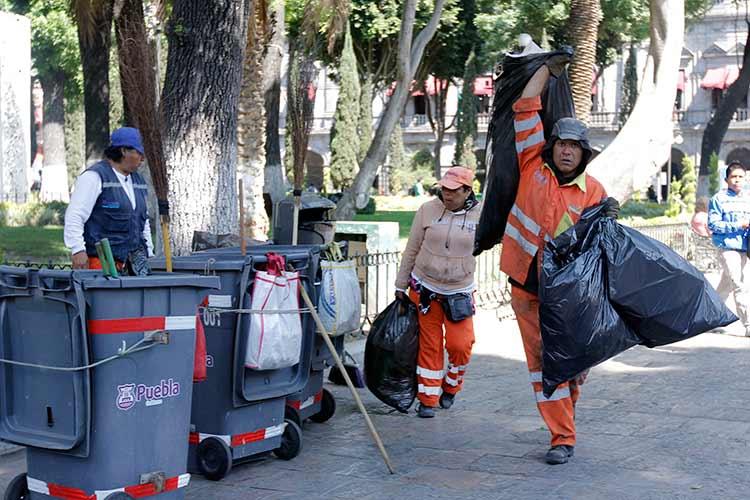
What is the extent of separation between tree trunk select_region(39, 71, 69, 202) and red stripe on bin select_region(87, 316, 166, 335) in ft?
106

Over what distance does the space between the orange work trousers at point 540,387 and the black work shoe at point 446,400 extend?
1446 mm

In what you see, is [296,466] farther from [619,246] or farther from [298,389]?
[619,246]

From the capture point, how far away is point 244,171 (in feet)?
53.3

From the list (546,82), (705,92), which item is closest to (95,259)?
(546,82)

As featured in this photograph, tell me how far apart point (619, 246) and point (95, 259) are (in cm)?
319

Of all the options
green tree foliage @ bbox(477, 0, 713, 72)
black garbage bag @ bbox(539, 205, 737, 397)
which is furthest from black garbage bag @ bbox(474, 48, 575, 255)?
green tree foliage @ bbox(477, 0, 713, 72)

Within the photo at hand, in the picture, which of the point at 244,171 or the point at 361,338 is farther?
the point at 244,171

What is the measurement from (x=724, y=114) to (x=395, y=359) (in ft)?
83.2

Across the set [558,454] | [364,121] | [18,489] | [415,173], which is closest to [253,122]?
[558,454]

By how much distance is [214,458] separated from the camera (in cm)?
614

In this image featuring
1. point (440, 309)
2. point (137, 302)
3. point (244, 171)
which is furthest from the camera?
point (244, 171)

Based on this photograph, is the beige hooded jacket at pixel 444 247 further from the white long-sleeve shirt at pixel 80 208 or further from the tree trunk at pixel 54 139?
the tree trunk at pixel 54 139

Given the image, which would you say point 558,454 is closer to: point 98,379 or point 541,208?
point 541,208

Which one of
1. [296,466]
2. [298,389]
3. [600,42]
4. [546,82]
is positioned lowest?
[296,466]
